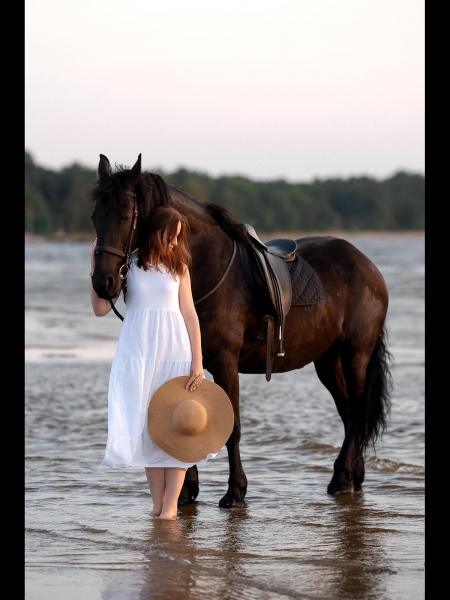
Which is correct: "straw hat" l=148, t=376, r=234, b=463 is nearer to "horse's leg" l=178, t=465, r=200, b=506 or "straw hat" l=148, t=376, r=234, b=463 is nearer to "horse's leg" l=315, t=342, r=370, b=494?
"horse's leg" l=178, t=465, r=200, b=506

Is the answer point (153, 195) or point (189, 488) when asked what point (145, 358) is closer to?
point (153, 195)

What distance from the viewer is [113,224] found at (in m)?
4.86

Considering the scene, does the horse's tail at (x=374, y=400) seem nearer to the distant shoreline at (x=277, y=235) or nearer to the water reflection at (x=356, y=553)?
the water reflection at (x=356, y=553)

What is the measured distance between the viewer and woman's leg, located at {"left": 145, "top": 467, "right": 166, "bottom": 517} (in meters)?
5.04

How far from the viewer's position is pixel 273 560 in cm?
430

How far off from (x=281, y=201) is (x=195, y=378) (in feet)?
282

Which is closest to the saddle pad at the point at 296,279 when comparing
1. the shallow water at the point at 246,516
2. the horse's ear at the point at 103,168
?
the horse's ear at the point at 103,168

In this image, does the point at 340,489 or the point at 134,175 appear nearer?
the point at 134,175

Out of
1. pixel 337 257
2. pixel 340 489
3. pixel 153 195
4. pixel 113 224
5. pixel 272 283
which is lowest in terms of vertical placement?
pixel 340 489

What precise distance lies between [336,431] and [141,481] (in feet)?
7.61

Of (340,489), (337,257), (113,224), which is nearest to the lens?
(113,224)

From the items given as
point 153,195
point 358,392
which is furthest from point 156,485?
point 358,392

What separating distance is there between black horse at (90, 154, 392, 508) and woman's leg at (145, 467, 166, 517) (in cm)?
44
